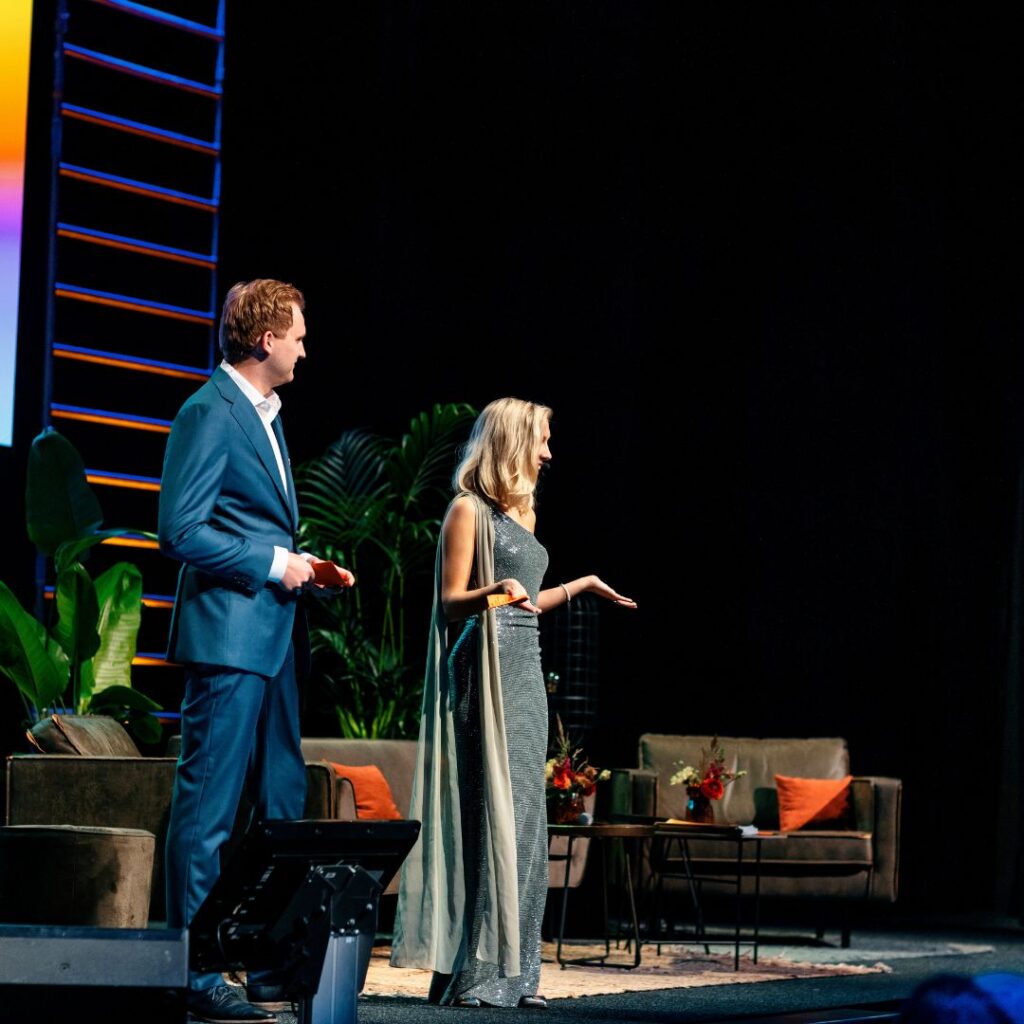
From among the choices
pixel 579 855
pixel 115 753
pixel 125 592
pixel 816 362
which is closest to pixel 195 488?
pixel 115 753

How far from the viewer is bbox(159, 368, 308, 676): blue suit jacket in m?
2.79

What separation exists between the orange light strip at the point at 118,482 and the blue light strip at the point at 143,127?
→ 148 centimetres

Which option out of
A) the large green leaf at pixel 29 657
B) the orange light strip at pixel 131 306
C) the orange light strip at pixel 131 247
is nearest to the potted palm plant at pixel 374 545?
the orange light strip at pixel 131 306

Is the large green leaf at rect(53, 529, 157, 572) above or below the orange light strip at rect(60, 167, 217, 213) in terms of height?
below

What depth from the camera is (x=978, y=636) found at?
7.73m

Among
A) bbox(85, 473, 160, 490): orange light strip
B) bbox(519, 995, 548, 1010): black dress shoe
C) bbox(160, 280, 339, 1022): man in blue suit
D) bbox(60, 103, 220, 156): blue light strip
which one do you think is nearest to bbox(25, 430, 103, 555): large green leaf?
bbox(85, 473, 160, 490): orange light strip

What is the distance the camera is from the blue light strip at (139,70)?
6.88 metres

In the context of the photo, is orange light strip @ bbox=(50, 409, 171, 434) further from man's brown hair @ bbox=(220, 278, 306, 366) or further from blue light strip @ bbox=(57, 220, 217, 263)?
man's brown hair @ bbox=(220, 278, 306, 366)

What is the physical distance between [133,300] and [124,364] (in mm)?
274

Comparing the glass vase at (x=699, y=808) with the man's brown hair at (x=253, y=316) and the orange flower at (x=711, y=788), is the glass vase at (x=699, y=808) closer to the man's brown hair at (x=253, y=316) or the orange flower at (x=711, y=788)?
the orange flower at (x=711, y=788)

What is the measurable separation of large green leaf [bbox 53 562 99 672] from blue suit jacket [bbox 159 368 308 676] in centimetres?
294

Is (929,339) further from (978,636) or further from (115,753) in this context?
(115,753)

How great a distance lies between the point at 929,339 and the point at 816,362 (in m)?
0.54

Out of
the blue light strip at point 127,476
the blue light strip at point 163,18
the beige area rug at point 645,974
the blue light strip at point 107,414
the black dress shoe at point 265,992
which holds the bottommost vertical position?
the beige area rug at point 645,974
